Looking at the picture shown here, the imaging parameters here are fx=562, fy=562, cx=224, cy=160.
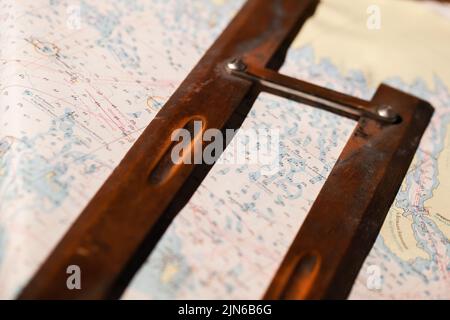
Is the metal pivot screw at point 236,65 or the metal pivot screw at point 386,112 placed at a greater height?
the metal pivot screw at point 386,112

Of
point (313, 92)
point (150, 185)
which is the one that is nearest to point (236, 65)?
point (313, 92)

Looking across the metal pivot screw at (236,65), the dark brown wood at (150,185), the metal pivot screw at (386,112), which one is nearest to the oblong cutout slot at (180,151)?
the dark brown wood at (150,185)

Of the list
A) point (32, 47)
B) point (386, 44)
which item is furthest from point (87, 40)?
point (386, 44)

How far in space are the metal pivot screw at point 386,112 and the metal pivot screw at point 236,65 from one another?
0.36 meters

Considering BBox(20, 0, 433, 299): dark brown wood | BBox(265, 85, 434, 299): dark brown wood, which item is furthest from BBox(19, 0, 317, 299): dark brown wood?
BBox(265, 85, 434, 299): dark brown wood

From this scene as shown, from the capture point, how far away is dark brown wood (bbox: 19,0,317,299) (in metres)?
1.02

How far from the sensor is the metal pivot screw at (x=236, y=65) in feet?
4.65

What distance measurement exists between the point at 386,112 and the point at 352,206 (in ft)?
1.00

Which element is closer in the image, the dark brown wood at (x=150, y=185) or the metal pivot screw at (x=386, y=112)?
the dark brown wood at (x=150, y=185)

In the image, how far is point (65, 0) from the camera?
1563 millimetres

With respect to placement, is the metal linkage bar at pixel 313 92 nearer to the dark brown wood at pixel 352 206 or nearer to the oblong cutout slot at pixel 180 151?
the dark brown wood at pixel 352 206

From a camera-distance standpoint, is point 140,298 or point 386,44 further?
point 386,44
